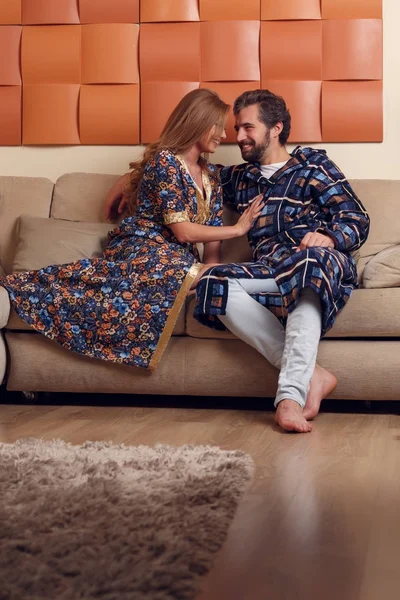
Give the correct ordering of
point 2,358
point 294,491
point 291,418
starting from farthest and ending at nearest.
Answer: point 2,358 → point 291,418 → point 294,491

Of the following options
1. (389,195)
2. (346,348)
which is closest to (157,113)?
(389,195)

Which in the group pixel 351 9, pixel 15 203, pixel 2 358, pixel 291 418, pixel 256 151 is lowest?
pixel 291 418

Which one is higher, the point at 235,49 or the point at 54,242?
the point at 235,49

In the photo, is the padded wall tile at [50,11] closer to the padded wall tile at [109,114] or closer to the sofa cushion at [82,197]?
the padded wall tile at [109,114]

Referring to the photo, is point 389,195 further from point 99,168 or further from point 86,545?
point 86,545

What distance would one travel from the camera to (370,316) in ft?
9.88

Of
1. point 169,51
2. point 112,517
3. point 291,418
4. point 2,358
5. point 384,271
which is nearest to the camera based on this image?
point 112,517

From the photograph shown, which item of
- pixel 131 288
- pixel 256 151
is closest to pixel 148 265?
pixel 131 288

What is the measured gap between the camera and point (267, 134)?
354 centimetres

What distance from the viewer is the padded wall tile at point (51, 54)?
4.13 meters

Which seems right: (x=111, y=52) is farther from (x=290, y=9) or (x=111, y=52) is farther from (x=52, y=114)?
(x=290, y=9)

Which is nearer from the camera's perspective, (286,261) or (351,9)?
(286,261)

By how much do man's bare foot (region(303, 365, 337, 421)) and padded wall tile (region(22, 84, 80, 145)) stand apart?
1886mm

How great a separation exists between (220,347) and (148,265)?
1.35 ft
